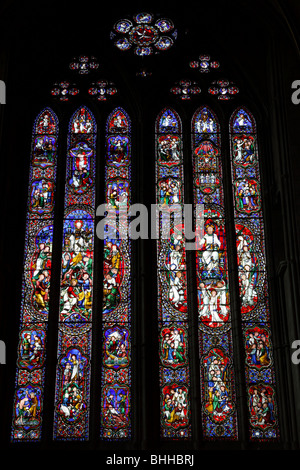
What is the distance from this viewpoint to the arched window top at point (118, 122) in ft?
46.0

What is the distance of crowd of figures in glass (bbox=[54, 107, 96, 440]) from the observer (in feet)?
38.5

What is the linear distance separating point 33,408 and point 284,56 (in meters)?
7.16

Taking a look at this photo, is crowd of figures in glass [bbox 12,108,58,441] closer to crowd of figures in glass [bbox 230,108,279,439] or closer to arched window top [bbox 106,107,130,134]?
arched window top [bbox 106,107,130,134]

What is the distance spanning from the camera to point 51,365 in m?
12.0

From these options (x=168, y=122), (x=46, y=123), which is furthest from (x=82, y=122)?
(x=168, y=122)

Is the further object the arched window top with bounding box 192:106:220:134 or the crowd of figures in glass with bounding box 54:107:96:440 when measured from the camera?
the arched window top with bounding box 192:106:220:134

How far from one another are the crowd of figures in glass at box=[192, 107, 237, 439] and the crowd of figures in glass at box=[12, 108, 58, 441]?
2.54m

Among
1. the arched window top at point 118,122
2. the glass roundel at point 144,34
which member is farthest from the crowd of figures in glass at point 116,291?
the glass roundel at point 144,34

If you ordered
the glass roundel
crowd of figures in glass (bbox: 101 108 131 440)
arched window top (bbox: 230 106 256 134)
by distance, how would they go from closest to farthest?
crowd of figures in glass (bbox: 101 108 131 440) < arched window top (bbox: 230 106 256 134) < the glass roundel

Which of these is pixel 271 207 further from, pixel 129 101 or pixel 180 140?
pixel 129 101

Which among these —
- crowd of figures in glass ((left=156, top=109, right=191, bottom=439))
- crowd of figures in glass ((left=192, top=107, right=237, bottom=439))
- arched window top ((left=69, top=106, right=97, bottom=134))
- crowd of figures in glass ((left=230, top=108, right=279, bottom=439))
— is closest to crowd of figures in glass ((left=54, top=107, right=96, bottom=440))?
arched window top ((left=69, top=106, right=97, bottom=134))

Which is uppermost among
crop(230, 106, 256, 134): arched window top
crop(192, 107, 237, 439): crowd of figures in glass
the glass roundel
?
the glass roundel

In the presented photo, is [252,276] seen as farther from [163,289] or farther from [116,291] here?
[116,291]

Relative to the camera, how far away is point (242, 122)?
554 inches
